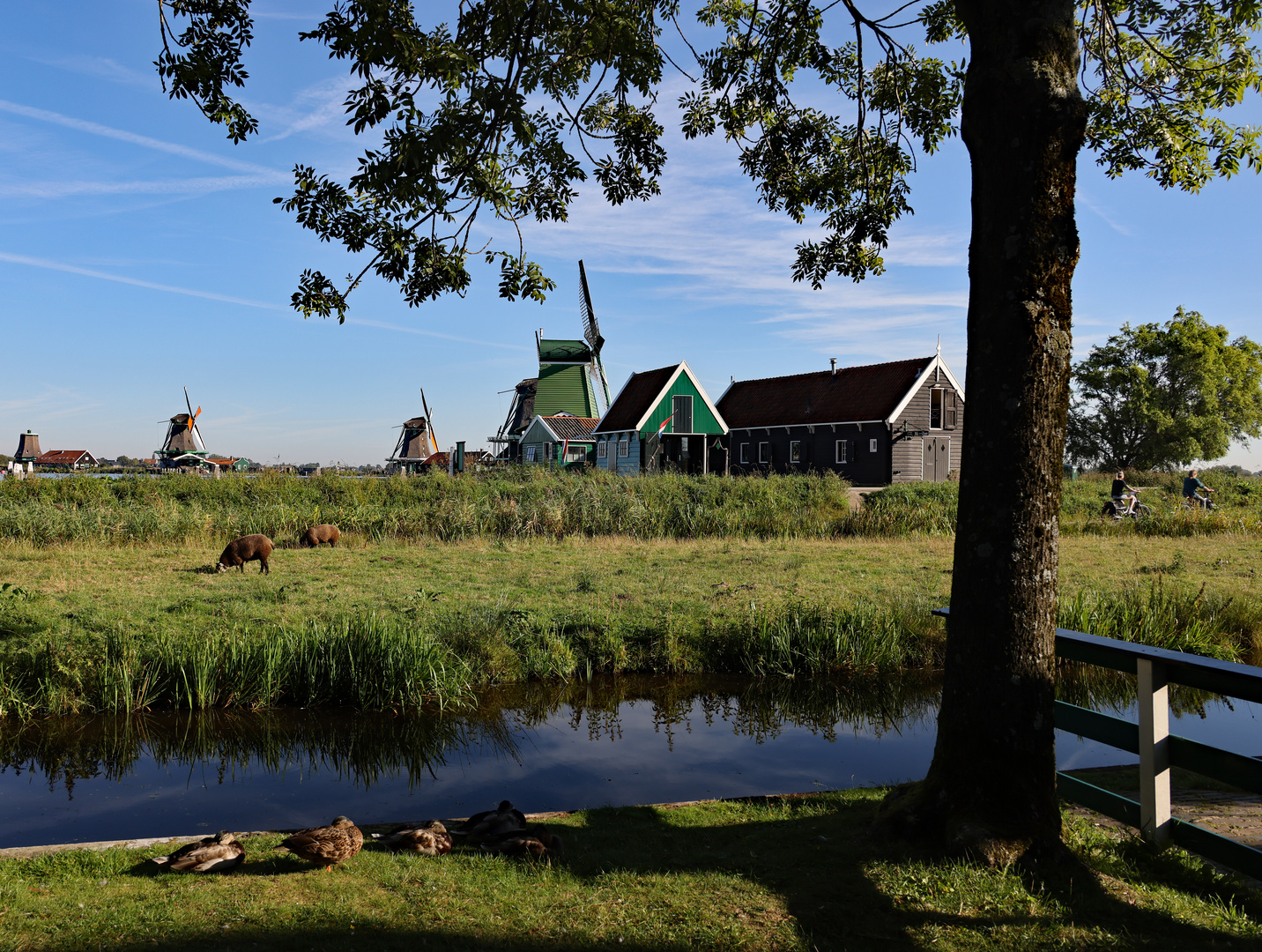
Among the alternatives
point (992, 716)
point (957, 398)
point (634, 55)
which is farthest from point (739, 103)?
point (957, 398)

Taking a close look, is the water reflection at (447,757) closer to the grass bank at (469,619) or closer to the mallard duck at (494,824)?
the grass bank at (469,619)

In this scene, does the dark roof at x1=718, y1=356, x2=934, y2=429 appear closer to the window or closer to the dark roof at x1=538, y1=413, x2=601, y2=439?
the window

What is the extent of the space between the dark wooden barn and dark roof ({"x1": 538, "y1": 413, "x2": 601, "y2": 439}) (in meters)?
9.67

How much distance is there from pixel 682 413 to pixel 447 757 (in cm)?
3340

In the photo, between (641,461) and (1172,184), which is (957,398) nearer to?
(641,461)

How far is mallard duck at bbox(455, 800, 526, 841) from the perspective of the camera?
4.72 metres

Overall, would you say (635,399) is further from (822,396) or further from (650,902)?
(650,902)

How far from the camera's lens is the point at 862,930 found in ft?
11.8

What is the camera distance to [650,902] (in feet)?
12.7

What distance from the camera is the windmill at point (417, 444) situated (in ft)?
226

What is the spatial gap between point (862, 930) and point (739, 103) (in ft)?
26.6

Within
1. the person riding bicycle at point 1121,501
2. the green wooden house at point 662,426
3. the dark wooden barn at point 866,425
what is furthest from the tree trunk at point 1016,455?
the green wooden house at point 662,426

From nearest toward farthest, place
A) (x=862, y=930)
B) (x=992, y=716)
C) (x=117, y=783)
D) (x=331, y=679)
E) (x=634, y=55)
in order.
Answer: (x=862, y=930), (x=992, y=716), (x=117, y=783), (x=634, y=55), (x=331, y=679)

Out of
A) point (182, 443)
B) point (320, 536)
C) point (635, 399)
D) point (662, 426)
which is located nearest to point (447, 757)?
point (320, 536)
